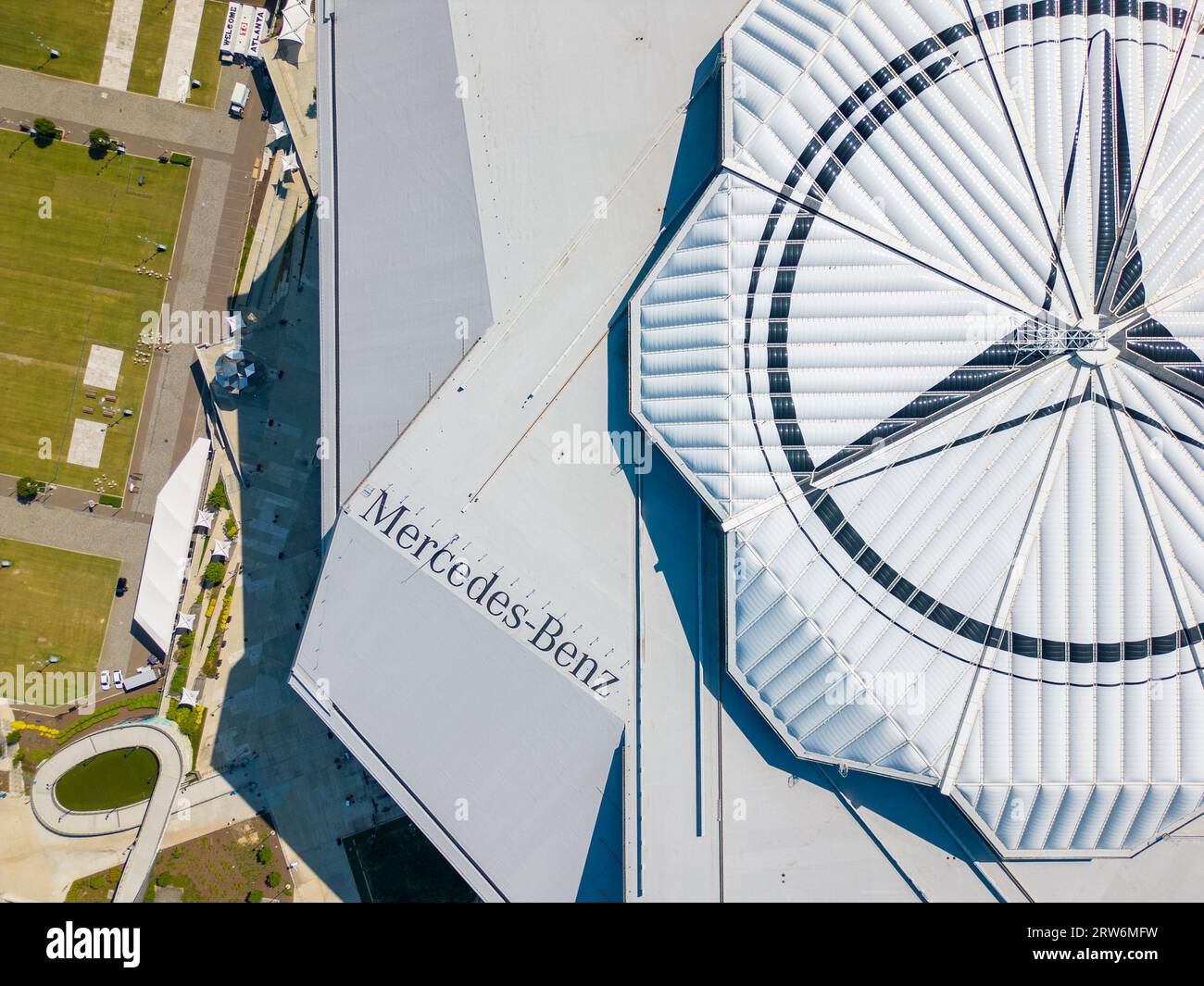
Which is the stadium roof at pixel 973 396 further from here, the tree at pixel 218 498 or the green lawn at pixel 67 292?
the green lawn at pixel 67 292

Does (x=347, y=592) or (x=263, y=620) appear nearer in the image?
(x=347, y=592)

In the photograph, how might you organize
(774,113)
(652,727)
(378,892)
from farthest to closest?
1. (378,892)
2. (652,727)
3. (774,113)

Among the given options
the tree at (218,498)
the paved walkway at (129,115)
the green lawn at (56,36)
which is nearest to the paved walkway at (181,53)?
the paved walkway at (129,115)

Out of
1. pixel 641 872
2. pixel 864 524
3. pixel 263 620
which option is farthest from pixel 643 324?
pixel 263 620

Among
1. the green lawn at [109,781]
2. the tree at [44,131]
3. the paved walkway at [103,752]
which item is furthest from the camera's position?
the tree at [44,131]

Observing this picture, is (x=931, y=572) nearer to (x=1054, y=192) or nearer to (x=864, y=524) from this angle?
(x=864, y=524)

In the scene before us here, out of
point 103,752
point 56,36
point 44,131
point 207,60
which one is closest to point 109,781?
point 103,752

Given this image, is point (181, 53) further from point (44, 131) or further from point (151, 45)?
point (44, 131)
